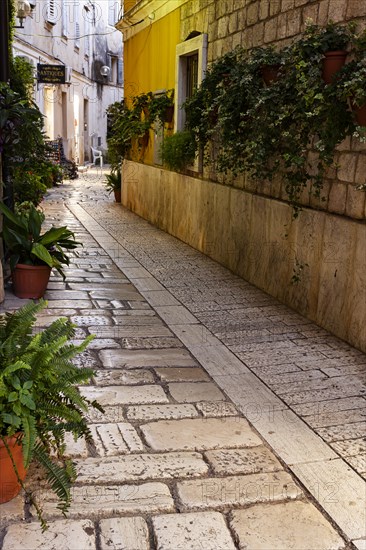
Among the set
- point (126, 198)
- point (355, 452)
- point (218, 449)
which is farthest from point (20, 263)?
point (126, 198)

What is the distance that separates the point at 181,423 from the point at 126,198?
10242mm

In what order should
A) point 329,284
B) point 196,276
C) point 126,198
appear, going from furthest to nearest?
point 126,198 → point 196,276 → point 329,284

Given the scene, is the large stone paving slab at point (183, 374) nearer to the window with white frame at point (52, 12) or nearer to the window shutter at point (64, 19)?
the window with white frame at point (52, 12)

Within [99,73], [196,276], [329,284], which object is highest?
[99,73]

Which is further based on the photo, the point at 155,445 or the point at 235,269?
the point at 235,269

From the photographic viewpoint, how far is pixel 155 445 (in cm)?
304

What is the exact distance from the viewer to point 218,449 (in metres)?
3.03

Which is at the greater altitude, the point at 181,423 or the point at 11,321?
the point at 11,321

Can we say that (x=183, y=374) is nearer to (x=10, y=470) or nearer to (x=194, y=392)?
(x=194, y=392)

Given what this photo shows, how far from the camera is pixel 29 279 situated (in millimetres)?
5500

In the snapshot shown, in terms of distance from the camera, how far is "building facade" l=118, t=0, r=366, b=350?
462cm

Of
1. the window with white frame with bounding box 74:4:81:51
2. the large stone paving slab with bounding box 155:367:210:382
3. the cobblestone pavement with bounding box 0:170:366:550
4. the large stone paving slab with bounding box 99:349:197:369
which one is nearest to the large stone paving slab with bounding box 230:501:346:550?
the cobblestone pavement with bounding box 0:170:366:550

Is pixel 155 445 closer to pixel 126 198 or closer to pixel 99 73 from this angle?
pixel 126 198

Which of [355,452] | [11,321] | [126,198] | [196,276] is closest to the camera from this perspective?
[11,321]
